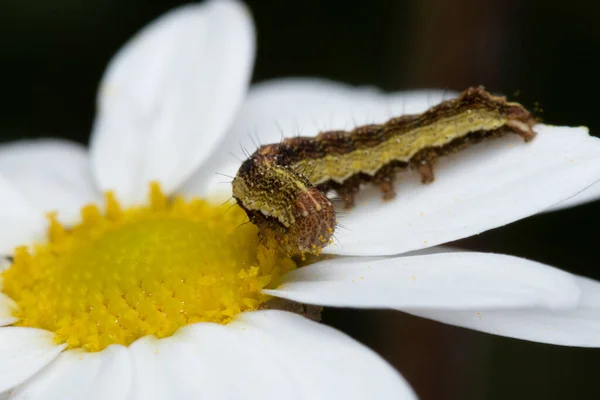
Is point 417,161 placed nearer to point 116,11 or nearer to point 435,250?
point 435,250

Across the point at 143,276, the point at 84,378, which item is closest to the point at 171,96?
the point at 143,276

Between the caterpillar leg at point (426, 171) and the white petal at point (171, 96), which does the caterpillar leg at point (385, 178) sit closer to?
the caterpillar leg at point (426, 171)

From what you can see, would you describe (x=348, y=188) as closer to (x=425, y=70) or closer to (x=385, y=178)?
(x=385, y=178)

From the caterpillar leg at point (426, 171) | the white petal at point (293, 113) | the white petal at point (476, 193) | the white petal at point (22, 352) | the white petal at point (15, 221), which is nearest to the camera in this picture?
the white petal at point (22, 352)

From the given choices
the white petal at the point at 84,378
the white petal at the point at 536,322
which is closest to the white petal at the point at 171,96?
the white petal at the point at 84,378

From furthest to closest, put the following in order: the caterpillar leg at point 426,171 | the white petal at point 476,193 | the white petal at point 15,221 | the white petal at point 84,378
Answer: the white petal at point 15,221 < the caterpillar leg at point 426,171 < the white petal at point 476,193 < the white petal at point 84,378

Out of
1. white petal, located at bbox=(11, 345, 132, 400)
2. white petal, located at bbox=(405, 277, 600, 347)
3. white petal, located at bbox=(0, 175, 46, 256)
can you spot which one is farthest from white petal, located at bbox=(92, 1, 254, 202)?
white petal, located at bbox=(405, 277, 600, 347)
